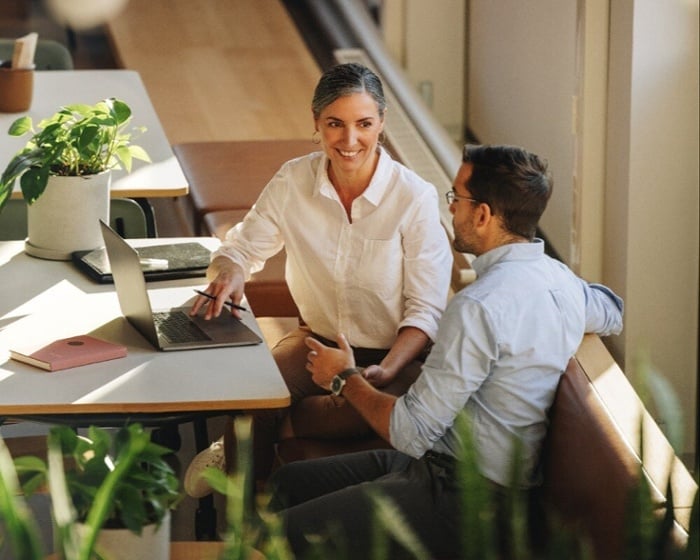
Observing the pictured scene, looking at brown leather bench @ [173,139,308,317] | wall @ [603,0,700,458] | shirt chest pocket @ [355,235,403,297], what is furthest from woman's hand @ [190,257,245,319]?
wall @ [603,0,700,458]

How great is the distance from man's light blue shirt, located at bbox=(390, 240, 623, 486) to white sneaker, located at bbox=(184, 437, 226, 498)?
0.80 metres

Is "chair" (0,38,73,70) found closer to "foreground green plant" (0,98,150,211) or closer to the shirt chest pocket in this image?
"foreground green plant" (0,98,150,211)

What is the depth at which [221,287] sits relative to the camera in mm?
3266

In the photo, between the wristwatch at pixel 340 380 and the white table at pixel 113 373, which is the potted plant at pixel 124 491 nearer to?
the white table at pixel 113 373

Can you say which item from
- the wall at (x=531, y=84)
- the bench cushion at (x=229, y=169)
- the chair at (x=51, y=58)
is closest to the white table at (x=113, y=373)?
the bench cushion at (x=229, y=169)

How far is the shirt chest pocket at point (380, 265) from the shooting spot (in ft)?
10.9

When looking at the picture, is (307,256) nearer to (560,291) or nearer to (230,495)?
(560,291)

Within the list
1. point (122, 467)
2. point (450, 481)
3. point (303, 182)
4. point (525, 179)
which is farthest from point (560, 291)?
point (122, 467)

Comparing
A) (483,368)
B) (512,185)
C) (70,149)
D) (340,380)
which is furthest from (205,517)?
(512,185)

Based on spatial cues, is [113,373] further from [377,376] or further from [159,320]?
[377,376]

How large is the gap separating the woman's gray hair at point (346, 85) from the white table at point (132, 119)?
3.24 feet

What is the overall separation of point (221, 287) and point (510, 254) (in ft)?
2.87

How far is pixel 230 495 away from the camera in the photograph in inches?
46.3

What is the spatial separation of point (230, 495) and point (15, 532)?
7.5 inches
